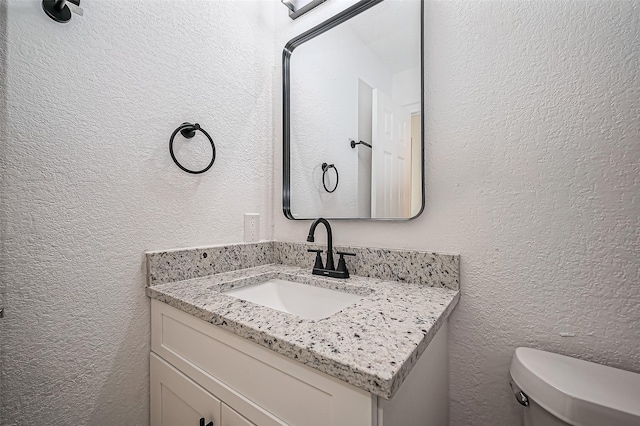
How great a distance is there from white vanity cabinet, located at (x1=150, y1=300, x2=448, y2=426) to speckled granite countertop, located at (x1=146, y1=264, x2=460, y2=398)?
0.04m

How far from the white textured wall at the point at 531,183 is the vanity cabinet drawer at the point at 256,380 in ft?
1.85

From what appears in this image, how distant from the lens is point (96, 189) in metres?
0.79

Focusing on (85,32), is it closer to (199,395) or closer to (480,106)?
(199,395)

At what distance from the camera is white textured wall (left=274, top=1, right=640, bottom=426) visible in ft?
2.14

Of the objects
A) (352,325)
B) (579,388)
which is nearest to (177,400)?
(352,325)

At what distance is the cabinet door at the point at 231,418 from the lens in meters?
0.60

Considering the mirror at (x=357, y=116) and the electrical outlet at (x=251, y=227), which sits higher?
the mirror at (x=357, y=116)

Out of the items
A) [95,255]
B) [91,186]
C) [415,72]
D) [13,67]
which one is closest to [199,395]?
[95,255]

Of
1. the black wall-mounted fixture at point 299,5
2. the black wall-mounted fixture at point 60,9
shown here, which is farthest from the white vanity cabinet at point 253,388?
the black wall-mounted fixture at point 299,5

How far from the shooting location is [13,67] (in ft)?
2.17

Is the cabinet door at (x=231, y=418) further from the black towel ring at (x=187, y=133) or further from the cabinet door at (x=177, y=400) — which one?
the black towel ring at (x=187, y=133)

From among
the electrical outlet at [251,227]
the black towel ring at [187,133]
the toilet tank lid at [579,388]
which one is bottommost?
the toilet tank lid at [579,388]

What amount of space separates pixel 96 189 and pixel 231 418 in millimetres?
719

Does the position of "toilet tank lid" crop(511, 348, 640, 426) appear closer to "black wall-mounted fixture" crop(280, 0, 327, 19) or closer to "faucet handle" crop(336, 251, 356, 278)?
"faucet handle" crop(336, 251, 356, 278)
